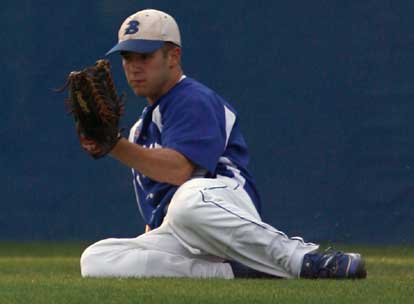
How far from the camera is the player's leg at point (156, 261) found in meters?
4.89

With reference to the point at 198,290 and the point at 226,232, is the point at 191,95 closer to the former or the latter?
the point at 226,232

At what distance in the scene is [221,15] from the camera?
8.11 metres

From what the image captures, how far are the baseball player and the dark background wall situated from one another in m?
2.84

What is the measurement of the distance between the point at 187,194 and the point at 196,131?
254 mm

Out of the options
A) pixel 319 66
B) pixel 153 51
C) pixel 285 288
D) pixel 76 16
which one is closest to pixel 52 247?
pixel 76 16

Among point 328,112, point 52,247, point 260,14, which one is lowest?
point 52,247

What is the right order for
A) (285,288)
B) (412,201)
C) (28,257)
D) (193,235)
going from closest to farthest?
1. (285,288)
2. (193,235)
3. (28,257)
4. (412,201)

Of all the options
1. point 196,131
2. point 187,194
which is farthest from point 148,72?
point 187,194

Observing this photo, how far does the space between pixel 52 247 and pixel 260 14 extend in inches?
71.2

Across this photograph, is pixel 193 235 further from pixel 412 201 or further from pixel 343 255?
pixel 412 201

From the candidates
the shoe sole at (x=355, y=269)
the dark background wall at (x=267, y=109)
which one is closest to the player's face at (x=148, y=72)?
the shoe sole at (x=355, y=269)

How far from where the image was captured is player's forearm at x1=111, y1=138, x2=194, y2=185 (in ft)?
15.7

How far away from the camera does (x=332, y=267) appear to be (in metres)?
4.75

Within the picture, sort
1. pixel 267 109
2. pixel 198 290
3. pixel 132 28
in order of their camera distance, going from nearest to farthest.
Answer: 1. pixel 198 290
2. pixel 132 28
3. pixel 267 109
